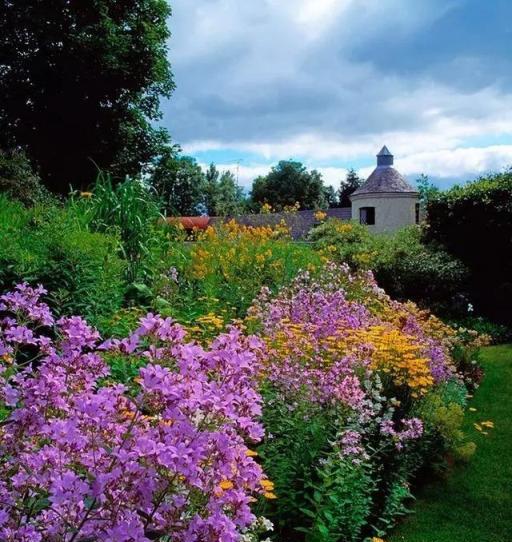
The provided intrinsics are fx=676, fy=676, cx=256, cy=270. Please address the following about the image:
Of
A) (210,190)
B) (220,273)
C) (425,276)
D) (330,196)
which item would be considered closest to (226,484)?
(220,273)

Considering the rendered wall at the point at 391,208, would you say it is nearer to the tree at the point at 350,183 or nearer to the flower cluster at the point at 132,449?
the tree at the point at 350,183

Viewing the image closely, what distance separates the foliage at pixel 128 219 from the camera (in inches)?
288

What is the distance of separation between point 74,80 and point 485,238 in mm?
13509

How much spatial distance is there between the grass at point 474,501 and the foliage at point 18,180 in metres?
11.0

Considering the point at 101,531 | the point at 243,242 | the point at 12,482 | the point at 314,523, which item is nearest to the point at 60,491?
the point at 101,531

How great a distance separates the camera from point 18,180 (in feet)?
49.4

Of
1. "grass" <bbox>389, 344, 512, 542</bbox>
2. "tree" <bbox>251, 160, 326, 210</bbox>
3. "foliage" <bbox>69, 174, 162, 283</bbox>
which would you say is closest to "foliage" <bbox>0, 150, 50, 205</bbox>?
"foliage" <bbox>69, 174, 162, 283</bbox>

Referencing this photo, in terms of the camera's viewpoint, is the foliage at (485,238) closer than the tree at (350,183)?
Yes

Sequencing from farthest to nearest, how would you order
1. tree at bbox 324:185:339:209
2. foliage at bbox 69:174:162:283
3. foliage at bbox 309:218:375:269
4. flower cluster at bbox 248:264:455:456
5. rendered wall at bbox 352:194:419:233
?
tree at bbox 324:185:339:209 < rendered wall at bbox 352:194:419:233 < foliage at bbox 309:218:375:269 < foliage at bbox 69:174:162:283 < flower cluster at bbox 248:264:455:456

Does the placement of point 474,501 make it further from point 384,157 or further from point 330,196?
point 330,196

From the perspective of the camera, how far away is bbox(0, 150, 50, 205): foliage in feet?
48.3

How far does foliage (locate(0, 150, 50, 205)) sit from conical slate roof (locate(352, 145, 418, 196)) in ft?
87.8

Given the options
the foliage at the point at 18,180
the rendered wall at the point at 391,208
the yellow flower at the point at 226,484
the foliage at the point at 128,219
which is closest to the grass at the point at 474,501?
the yellow flower at the point at 226,484

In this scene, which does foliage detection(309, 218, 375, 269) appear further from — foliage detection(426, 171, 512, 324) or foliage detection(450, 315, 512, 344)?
foliage detection(450, 315, 512, 344)
